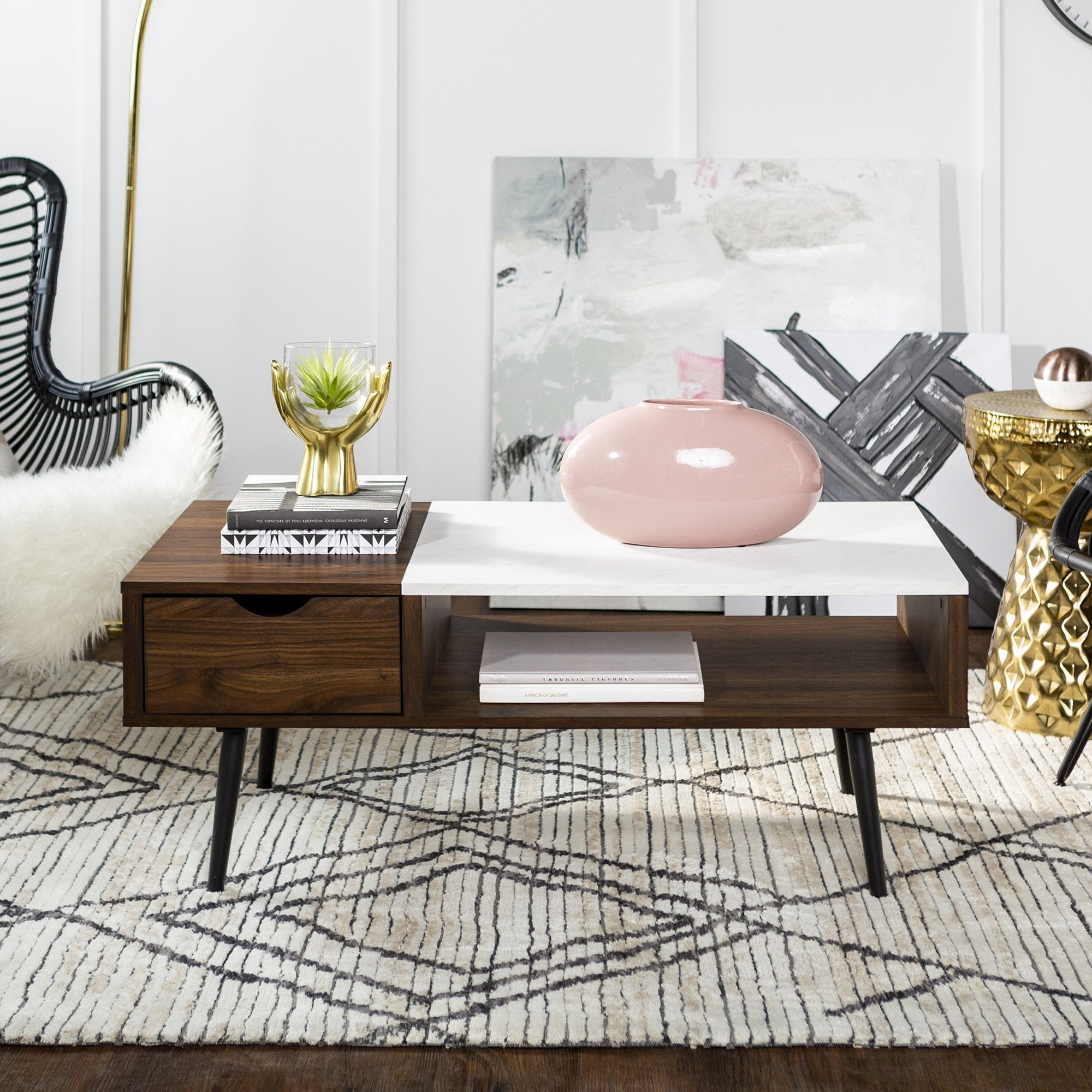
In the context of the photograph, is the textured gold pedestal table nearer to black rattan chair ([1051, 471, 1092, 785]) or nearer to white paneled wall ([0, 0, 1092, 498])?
black rattan chair ([1051, 471, 1092, 785])

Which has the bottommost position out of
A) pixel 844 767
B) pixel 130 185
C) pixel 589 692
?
pixel 844 767

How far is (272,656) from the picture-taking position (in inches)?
63.3

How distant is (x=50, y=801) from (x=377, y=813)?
537 millimetres

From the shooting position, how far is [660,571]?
163cm

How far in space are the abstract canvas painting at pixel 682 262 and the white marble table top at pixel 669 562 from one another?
1.24 m

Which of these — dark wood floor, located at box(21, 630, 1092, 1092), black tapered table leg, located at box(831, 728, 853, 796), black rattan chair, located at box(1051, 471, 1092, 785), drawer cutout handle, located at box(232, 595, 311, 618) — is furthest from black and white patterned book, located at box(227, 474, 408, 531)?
black rattan chair, located at box(1051, 471, 1092, 785)

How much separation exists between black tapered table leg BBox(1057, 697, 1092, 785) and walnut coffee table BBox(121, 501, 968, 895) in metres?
0.44

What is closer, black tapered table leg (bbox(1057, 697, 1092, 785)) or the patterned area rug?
the patterned area rug

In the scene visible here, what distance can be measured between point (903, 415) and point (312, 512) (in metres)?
1.81

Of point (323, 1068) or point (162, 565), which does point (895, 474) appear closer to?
point (162, 565)

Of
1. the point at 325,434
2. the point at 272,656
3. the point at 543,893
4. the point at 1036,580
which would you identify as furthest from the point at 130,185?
the point at 1036,580

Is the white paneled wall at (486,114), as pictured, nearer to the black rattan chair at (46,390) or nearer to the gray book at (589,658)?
the black rattan chair at (46,390)

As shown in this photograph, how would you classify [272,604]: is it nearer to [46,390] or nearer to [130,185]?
[46,390]

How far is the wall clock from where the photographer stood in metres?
3.02
